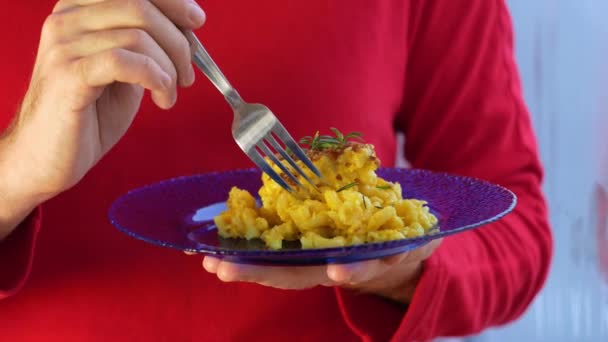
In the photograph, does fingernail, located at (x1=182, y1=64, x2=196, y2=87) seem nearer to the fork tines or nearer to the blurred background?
the fork tines

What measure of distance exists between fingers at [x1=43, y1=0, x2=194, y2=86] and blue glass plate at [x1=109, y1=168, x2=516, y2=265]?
213mm

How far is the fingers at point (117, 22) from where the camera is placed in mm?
791

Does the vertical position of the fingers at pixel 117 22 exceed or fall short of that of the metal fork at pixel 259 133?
it exceeds it

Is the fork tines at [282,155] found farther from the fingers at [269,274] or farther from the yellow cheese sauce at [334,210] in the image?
the fingers at [269,274]

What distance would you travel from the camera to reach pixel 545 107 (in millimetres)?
1953

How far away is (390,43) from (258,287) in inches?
19.0

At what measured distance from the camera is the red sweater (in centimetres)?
107

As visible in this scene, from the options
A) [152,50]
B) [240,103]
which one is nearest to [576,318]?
[240,103]

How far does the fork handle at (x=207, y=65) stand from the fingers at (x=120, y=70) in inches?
4.3

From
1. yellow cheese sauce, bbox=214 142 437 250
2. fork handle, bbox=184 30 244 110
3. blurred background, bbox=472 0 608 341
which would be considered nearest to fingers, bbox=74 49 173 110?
fork handle, bbox=184 30 244 110

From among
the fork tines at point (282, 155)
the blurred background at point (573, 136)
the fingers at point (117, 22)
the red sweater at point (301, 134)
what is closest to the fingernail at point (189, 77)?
the fingers at point (117, 22)

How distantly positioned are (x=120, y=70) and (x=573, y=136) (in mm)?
1486

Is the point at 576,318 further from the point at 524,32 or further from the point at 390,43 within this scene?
the point at 390,43

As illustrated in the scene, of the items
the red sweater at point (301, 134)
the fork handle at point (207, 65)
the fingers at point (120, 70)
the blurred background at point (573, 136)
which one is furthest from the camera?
the blurred background at point (573, 136)
